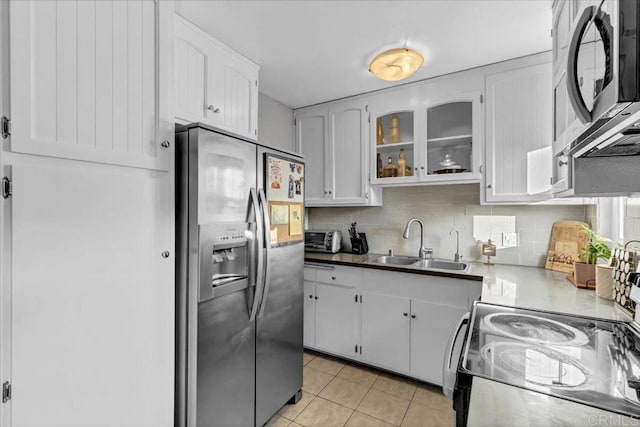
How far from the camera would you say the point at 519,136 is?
2148mm

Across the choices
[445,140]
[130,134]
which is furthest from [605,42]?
[445,140]

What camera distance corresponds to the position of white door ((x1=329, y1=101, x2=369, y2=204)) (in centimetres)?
281

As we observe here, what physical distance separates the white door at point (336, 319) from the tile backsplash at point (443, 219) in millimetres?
681

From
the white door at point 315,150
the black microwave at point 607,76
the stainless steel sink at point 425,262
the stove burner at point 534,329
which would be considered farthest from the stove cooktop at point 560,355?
the white door at point 315,150

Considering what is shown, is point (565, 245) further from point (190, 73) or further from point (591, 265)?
point (190, 73)

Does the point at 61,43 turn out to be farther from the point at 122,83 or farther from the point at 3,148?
the point at 3,148

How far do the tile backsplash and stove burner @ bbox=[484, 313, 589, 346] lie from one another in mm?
Answer: 1374

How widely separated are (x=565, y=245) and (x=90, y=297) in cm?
284

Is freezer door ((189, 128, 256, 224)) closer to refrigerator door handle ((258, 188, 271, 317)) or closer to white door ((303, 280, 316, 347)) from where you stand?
refrigerator door handle ((258, 188, 271, 317))

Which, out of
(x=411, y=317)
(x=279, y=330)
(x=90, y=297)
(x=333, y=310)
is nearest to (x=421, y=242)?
(x=411, y=317)

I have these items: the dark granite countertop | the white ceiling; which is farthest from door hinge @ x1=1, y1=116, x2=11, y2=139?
the dark granite countertop

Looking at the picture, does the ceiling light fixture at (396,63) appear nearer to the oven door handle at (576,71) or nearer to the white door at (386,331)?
the oven door handle at (576,71)

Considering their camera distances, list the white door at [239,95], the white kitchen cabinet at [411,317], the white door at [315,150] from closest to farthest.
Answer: the white door at [239,95], the white kitchen cabinet at [411,317], the white door at [315,150]

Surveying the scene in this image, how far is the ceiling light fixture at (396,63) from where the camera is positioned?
1904 millimetres
